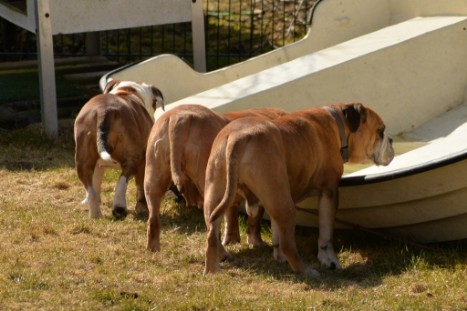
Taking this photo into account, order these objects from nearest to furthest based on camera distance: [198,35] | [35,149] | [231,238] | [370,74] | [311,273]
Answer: [311,273], [231,238], [370,74], [35,149], [198,35]

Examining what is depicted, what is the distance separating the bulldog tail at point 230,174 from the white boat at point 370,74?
1232 millimetres

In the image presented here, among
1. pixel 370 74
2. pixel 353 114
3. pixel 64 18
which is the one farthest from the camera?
pixel 64 18

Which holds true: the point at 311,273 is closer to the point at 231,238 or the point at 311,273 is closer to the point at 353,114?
the point at 231,238

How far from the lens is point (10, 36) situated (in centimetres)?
1591

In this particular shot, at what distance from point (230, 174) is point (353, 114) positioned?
Result: 1504 millimetres

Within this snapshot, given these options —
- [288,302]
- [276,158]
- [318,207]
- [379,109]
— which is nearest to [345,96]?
[379,109]

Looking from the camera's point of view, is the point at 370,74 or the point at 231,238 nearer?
the point at 231,238

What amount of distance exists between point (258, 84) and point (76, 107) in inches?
158

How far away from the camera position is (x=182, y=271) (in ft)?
23.6

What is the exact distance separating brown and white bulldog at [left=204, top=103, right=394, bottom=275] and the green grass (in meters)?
0.24

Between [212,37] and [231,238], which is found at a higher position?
[231,238]

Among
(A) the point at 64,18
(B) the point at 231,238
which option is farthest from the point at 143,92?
(A) the point at 64,18

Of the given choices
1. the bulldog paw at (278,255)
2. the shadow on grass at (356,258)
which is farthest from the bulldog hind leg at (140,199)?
the bulldog paw at (278,255)

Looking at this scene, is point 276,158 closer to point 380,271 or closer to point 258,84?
point 380,271
